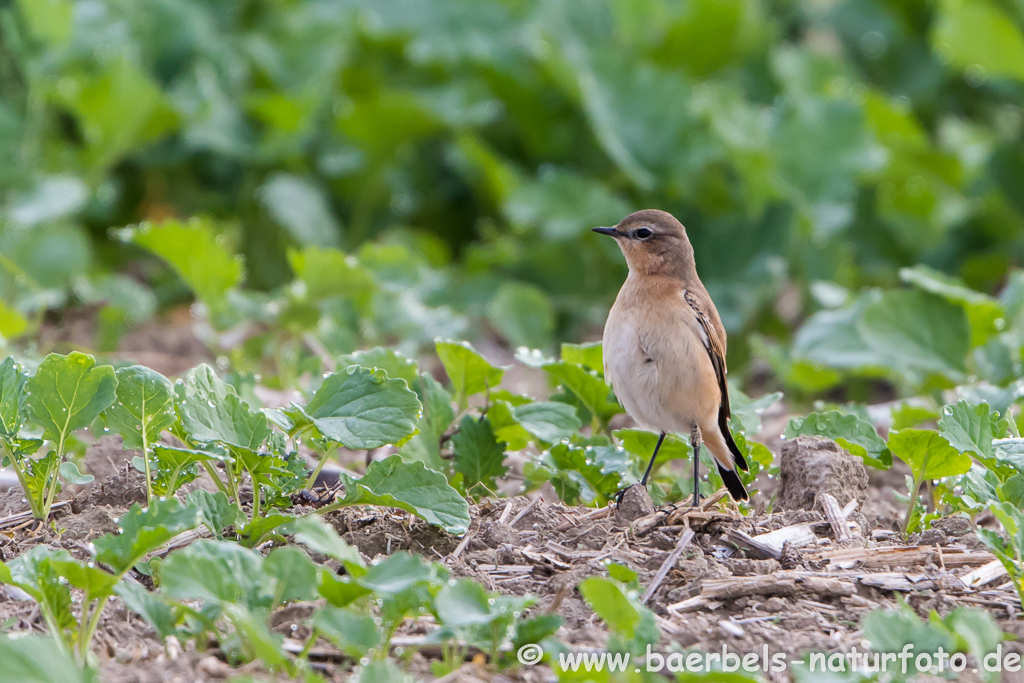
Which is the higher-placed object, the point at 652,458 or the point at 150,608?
the point at 652,458

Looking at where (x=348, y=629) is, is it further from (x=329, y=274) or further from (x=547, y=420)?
(x=329, y=274)

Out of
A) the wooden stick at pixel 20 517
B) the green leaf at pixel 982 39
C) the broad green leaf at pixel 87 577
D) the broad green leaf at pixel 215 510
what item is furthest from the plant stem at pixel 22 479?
the green leaf at pixel 982 39

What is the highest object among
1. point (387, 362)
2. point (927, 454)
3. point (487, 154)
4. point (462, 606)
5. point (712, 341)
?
point (487, 154)

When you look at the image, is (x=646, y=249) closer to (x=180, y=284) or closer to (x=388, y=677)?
(x=388, y=677)

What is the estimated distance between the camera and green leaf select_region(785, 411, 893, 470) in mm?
3732

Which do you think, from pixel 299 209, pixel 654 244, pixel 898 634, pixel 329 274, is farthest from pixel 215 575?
pixel 299 209

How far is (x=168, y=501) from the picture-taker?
9.05 feet

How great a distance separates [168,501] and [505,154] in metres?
6.19

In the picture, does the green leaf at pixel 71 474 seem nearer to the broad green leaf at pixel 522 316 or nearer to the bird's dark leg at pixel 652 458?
the bird's dark leg at pixel 652 458

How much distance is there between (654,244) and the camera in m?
4.63

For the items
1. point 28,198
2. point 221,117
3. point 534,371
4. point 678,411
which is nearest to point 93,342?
point 28,198

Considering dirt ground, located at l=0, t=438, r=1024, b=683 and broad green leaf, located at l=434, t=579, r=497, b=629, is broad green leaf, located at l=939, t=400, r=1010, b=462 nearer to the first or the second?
dirt ground, located at l=0, t=438, r=1024, b=683

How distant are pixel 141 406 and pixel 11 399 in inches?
15.1

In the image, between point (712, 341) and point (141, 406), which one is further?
point (712, 341)
